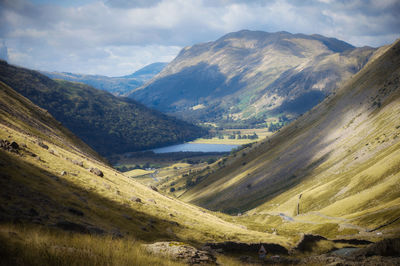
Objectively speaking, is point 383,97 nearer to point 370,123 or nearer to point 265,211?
point 370,123

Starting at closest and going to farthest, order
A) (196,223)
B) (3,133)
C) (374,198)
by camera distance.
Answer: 1. (3,133)
2. (196,223)
3. (374,198)

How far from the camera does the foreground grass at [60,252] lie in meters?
10.0

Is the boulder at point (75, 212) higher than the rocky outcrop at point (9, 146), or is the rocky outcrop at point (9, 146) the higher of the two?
the rocky outcrop at point (9, 146)

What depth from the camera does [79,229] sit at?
89.1 feet

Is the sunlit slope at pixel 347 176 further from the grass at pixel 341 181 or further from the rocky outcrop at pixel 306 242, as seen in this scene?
the rocky outcrop at pixel 306 242

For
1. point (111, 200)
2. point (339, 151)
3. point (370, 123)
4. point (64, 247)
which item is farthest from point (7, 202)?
point (370, 123)

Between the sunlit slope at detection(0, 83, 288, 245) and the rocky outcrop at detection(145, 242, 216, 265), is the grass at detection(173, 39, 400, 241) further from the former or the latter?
the rocky outcrop at detection(145, 242, 216, 265)

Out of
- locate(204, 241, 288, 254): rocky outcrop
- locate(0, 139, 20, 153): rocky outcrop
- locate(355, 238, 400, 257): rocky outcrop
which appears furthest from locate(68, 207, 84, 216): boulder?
locate(355, 238, 400, 257): rocky outcrop

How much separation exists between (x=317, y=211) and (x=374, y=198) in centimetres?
2730

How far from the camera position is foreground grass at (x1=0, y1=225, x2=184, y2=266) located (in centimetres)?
1000

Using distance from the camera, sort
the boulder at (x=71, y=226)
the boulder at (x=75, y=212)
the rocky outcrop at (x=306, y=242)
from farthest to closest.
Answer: the rocky outcrop at (x=306, y=242), the boulder at (x=75, y=212), the boulder at (x=71, y=226)

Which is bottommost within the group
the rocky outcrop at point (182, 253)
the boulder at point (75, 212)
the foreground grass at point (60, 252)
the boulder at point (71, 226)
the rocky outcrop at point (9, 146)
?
the boulder at point (71, 226)

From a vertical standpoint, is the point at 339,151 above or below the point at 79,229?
above

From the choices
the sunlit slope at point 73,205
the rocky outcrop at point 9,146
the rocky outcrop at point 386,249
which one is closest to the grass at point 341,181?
the rocky outcrop at point 386,249
